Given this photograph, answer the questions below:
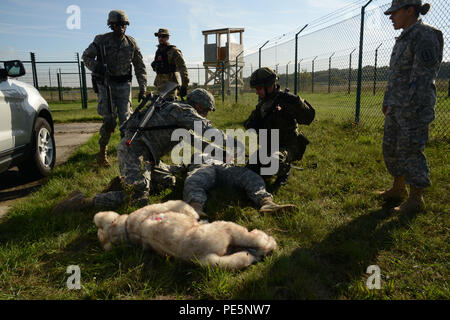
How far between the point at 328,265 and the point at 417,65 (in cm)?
202

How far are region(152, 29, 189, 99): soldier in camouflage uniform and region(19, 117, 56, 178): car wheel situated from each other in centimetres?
291

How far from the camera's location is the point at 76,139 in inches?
309

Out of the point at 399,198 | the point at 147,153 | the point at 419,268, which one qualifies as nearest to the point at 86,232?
the point at 147,153

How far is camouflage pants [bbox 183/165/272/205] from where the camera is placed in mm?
3209

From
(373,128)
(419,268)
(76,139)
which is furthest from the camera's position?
(76,139)

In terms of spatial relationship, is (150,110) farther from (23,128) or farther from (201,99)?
(23,128)

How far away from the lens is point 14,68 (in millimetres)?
3746

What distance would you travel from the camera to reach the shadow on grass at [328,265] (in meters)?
1.94

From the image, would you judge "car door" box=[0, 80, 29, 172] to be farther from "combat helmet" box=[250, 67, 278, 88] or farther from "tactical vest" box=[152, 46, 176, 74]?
"tactical vest" box=[152, 46, 176, 74]

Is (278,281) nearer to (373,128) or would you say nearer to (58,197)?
(58,197)

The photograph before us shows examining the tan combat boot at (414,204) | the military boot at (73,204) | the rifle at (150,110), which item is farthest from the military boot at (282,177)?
the military boot at (73,204)

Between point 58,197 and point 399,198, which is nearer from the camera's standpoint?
point 399,198
